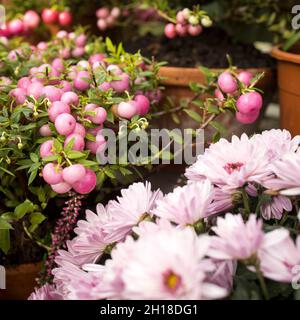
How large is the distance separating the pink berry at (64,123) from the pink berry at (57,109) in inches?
0.8

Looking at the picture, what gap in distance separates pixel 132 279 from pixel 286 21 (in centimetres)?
115

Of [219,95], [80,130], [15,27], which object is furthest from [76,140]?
[15,27]

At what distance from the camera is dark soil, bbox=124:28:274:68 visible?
4.44 ft

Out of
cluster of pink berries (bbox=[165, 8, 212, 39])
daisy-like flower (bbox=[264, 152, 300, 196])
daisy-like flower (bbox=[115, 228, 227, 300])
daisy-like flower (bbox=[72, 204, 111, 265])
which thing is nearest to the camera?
daisy-like flower (bbox=[115, 228, 227, 300])

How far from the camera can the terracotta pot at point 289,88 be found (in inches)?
43.4

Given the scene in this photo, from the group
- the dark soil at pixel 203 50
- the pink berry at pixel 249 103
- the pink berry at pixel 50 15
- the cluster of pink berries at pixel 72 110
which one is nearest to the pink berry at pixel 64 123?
the cluster of pink berries at pixel 72 110

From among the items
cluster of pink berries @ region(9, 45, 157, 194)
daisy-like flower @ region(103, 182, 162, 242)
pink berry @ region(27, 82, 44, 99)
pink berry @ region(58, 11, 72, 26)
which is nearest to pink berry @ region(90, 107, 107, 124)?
cluster of pink berries @ region(9, 45, 157, 194)

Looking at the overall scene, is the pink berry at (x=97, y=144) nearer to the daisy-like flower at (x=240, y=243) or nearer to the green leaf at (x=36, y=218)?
the green leaf at (x=36, y=218)

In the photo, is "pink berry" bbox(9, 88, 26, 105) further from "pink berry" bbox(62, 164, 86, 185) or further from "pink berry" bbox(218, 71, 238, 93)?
"pink berry" bbox(218, 71, 238, 93)

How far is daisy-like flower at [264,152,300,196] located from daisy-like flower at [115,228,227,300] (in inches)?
6.2

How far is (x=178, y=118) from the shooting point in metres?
1.24

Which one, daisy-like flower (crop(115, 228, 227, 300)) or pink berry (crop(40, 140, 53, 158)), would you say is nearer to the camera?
daisy-like flower (crop(115, 228, 227, 300))

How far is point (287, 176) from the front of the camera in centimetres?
59
